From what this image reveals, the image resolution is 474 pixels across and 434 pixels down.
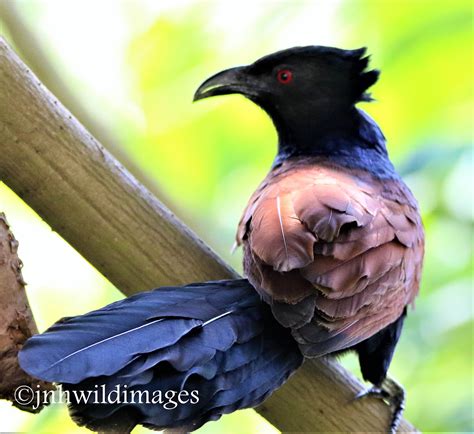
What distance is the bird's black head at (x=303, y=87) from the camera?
2.80 m

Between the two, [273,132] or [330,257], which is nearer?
[330,257]

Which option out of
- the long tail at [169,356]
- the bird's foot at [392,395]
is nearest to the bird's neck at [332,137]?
the bird's foot at [392,395]

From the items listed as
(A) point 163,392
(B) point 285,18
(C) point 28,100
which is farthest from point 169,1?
(A) point 163,392

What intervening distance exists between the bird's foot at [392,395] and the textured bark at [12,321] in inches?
39.1

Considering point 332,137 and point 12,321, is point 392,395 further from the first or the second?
point 12,321

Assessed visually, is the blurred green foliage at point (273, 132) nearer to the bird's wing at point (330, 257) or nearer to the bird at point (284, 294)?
the bird at point (284, 294)

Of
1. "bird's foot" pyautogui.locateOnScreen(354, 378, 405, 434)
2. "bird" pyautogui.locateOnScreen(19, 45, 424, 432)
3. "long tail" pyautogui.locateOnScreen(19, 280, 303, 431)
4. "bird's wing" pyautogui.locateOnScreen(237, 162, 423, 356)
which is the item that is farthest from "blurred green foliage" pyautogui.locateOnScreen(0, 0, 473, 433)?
"long tail" pyautogui.locateOnScreen(19, 280, 303, 431)

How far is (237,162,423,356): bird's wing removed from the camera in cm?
201

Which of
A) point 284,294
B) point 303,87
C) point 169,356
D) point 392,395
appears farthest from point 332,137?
point 169,356

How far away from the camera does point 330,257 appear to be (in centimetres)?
206

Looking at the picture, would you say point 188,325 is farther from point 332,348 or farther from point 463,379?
point 463,379

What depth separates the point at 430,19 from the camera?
337 cm

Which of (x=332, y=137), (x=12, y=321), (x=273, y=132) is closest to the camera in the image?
(x=12, y=321)

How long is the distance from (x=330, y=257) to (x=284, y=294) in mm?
156
